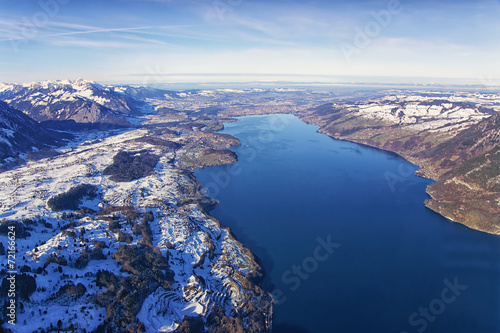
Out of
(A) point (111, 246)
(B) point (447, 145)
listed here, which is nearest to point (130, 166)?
(A) point (111, 246)

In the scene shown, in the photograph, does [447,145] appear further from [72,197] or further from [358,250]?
[72,197]

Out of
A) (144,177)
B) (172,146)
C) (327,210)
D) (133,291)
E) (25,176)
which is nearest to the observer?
(133,291)

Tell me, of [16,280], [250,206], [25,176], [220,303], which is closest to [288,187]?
[250,206]

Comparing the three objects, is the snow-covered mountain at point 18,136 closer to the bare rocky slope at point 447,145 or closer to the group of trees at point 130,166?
the group of trees at point 130,166

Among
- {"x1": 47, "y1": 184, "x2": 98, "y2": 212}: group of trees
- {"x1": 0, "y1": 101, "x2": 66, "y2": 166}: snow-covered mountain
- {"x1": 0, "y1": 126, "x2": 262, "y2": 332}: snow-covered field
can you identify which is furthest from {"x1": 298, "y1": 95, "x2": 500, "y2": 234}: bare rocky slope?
{"x1": 0, "y1": 101, "x2": 66, "y2": 166}: snow-covered mountain

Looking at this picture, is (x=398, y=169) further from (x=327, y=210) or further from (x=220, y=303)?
(x=220, y=303)

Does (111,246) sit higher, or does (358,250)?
(111,246)
